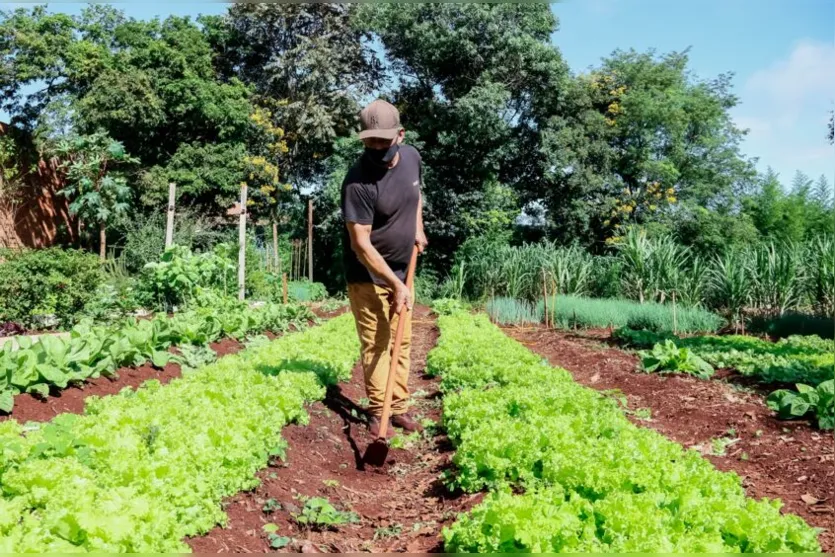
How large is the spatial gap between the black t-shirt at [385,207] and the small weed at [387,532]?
2.06m

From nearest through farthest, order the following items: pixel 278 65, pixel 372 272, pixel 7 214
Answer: pixel 372 272, pixel 7 214, pixel 278 65

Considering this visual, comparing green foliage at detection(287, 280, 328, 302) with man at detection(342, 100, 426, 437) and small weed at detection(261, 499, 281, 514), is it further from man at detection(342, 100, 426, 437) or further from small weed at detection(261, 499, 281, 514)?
small weed at detection(261, 499, 281, 514)

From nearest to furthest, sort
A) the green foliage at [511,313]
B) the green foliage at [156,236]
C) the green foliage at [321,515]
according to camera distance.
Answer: the green foliage at [321,515] < the green foliage at [511,313] < the green foliage at [156,236]

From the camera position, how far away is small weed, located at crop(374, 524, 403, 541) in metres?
3.93

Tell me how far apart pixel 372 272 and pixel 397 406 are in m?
1.23

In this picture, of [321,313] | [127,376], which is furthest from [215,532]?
[321,313]

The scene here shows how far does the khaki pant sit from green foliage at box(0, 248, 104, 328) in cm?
779

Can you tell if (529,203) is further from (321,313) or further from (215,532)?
(215,532)

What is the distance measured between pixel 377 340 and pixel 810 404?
3590 mm

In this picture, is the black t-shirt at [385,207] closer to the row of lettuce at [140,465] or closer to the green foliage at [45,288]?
the row of lettuce at [140,465]

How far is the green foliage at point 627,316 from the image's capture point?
47.6 ft

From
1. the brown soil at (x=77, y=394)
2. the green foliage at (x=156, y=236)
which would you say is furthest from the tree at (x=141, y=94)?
the brown soil at (x=77, y=394)

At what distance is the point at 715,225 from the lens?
87.6 ft

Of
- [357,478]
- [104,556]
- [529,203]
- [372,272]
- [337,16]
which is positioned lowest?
[357,478]
